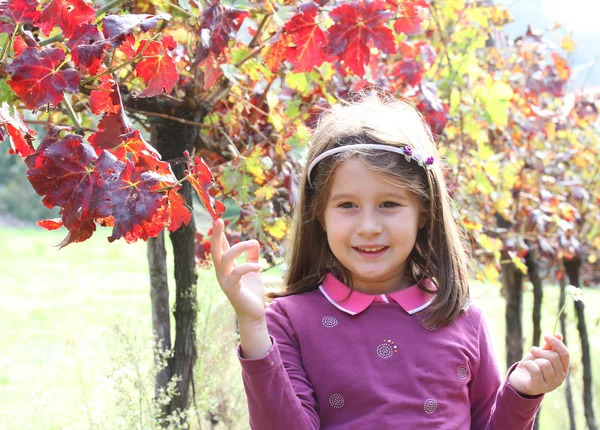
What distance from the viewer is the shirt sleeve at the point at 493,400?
1294mm

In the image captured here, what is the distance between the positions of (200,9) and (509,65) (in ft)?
8.94

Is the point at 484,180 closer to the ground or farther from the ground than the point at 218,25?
closer to the ground

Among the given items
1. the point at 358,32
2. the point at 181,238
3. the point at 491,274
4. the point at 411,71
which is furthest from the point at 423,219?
the point at 491,274

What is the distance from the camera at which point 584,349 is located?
4879mm

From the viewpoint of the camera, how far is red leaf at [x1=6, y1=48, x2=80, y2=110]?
0.93m

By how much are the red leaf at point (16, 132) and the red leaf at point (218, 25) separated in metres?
0.41

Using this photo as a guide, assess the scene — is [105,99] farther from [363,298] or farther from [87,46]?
[363,298]

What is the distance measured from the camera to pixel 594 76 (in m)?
5.15

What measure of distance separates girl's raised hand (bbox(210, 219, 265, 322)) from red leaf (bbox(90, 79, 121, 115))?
0.21 meters

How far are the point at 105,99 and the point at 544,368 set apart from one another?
31.8 inches

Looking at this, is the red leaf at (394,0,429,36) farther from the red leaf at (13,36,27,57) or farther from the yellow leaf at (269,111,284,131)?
the red leaf at (13,36,27,57)

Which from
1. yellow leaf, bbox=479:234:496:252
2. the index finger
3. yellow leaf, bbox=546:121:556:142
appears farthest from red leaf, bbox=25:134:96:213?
yellow leaf, bbox=546:121:556:142

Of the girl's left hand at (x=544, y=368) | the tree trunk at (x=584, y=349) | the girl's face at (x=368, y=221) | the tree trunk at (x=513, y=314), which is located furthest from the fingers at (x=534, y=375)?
the tree trunk at (x=584, y=349)

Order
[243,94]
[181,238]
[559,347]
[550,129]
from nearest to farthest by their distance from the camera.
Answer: [559,347], [181,238], [243,94], [550,129]
